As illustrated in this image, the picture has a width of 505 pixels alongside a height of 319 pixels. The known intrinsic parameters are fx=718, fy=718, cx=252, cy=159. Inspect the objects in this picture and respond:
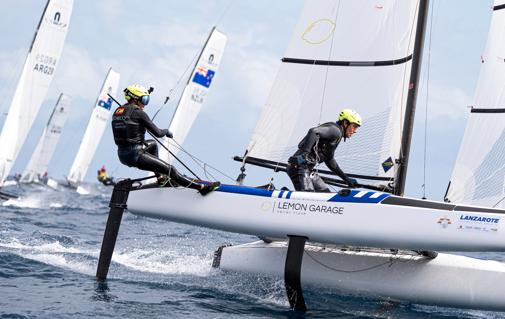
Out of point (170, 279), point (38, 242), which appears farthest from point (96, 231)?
Answer: point (170, 279)

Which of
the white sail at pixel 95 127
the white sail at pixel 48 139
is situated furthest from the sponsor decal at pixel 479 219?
the white sail at pixel 48 139

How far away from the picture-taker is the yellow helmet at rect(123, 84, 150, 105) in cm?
766

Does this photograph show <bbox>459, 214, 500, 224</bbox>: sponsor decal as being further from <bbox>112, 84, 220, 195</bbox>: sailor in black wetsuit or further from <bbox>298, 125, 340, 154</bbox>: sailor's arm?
<bbox>112, 84, 220, 195</bbox>: sailor in black wetsuit

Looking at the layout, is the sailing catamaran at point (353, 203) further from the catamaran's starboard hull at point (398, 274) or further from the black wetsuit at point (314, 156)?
the black wetsuit at point (314, 156)

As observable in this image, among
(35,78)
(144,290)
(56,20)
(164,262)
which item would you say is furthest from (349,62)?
(56,20)

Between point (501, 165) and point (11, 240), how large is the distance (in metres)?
6.59

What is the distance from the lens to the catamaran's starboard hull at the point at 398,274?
717cm

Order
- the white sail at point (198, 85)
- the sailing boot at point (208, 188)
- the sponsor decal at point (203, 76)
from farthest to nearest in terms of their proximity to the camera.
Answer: the sponsor decal at point (203, 76) < the white sail at point (198, 85) < the sailing boot at point (208, 188)

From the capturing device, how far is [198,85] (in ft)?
86.6

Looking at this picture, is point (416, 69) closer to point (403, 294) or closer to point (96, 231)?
point (403, 294)

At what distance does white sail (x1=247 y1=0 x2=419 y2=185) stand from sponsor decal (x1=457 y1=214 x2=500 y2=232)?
1853 millimetres

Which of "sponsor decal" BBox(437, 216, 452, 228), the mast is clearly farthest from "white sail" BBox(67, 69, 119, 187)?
"sponsor decal" BBox(437, 216, 452, 228)

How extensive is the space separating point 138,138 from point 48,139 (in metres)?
32.8

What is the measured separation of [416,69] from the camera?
849cm
